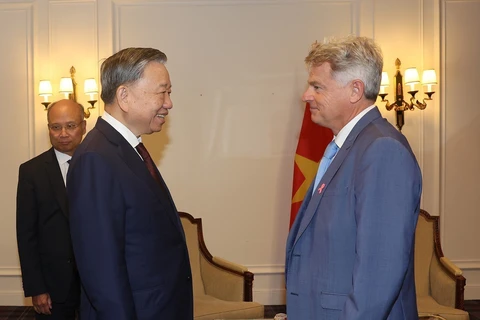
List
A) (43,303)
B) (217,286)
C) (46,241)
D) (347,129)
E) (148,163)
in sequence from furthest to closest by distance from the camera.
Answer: (217,286) < (46,241) < (43,303) < (148,163) < (347,129)

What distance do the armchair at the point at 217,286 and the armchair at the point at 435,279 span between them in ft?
3.87

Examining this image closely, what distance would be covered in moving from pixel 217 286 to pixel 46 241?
64.1 inches

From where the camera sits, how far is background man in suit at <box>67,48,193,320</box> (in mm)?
2205

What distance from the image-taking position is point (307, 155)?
5.48 m

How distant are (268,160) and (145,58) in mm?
3624

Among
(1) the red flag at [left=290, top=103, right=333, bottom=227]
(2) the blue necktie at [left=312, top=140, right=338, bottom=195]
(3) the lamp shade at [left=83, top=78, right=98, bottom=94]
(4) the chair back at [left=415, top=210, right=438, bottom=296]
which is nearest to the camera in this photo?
(2) the blue necktie at [left=312, top=140, right=338, bottom=195]

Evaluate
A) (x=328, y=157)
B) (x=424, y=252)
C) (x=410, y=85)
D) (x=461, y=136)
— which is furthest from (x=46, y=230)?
(x=461, y=136)

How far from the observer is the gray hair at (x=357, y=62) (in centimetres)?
220

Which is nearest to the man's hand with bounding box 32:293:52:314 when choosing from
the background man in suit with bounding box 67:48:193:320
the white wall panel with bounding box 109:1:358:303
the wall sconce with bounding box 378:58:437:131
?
the background man in suit with bounding box 67:48:193:320

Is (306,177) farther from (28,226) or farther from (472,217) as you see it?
(28,226)

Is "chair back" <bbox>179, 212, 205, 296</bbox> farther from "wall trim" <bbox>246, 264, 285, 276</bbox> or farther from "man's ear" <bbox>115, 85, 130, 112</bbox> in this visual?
"man's ear" <bbox>115, 85, 130, 112</bbox>

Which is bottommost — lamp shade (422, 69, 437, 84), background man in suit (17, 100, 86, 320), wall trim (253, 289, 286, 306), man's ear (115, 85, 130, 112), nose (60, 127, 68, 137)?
wall trim (253, 289, 286, 306)

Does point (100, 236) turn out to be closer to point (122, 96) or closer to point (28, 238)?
point (122, 96)

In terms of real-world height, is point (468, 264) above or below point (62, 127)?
below
